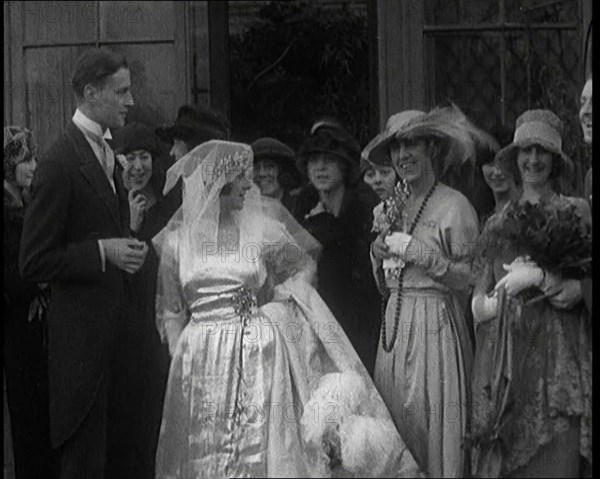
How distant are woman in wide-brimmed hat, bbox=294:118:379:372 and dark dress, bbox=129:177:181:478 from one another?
0.46m

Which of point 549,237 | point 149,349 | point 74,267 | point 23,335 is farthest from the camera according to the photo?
point 23,335

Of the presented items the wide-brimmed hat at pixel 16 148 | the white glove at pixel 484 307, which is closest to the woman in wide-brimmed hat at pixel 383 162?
the white glove at pixel 484 307

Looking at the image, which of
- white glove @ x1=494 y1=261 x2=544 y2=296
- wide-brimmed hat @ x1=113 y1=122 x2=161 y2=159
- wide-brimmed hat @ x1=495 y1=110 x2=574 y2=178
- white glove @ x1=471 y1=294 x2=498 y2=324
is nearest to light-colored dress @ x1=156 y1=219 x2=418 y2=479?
wide-brimmed hat @ x1=113 y1=122 x2=161 y2=159

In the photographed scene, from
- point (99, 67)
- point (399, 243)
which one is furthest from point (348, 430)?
point (99, 67)

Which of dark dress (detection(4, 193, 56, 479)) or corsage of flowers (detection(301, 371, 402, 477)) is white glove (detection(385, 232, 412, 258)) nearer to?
corsage of flowers (detection(301, 371, 402, 477))

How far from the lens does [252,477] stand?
5945 millimetres

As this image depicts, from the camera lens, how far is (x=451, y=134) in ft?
19.4

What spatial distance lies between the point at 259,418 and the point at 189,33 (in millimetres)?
1340

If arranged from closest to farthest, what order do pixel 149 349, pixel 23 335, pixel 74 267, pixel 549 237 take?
pixel 549 237
pixel 74 267
pixel 149 349
pixel 23 335

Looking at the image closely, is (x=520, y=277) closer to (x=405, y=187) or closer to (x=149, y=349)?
(x=405, y=187)

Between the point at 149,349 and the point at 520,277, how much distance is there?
1.29 meters

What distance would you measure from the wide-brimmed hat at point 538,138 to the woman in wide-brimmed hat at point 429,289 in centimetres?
9

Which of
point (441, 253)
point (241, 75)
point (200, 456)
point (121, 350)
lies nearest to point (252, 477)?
point (200, 456)

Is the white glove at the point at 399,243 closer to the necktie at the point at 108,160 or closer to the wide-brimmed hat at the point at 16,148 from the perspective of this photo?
the necktie at the point at 108,160
